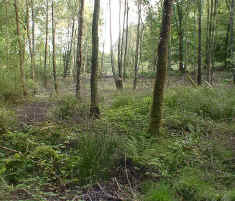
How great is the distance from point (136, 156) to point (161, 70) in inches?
87.9

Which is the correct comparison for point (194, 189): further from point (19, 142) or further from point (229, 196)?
point (19, 142)

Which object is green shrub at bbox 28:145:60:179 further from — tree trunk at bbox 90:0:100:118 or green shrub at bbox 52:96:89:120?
tree trunk at bbox 90:0:100:118

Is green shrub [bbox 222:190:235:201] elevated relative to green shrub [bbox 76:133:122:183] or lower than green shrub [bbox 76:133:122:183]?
lower

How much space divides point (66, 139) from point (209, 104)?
4974mm

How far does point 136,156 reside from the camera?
4.23 meters

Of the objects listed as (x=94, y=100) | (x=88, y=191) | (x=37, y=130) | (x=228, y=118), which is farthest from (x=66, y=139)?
(x=228, y=118)

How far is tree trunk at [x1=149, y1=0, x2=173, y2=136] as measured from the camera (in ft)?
17.1

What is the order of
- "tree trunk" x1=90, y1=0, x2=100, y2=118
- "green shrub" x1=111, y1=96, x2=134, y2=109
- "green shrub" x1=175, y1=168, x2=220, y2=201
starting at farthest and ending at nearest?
"green shrub" x1=111, y1=96, x2=134, y2=109 → "tree trunk" x1=90, y1=0, x2=100, y2=118 → "green shrub" x1=175, y1=168, x2=220, y2=201

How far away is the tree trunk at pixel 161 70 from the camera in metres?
5.21

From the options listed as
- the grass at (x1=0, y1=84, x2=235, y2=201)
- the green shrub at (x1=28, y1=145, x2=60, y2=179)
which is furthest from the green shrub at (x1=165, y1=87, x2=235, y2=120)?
the green shrub at (x1=28, y1=145, x2=60, y2=179)

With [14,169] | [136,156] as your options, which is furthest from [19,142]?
[136,156]

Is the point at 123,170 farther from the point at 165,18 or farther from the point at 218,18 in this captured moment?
the point at 218,18

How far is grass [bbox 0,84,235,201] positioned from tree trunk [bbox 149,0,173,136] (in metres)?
0.34

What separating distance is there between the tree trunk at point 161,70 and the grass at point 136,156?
13.3 inches
